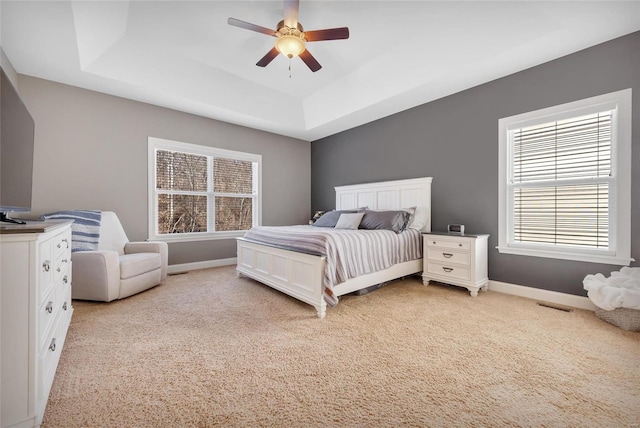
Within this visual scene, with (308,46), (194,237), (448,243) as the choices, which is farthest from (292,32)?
(194,237)

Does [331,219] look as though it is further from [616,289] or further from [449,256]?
[616,289]

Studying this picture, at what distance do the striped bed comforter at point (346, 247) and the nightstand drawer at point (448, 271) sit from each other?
10.3 inches

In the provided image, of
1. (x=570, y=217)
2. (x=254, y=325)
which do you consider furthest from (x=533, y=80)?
(x=254, y=325)

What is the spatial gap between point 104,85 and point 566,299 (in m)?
5.94

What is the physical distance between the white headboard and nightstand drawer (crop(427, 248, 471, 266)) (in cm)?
57

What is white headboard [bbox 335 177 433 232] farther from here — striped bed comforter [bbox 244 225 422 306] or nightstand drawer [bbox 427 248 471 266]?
striped bed comforter [bbox 244 225 422 306]

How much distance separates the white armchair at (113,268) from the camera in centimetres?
268

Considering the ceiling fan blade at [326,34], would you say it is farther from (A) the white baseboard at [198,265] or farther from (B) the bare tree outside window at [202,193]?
(A) the white baseboard at [198,265]

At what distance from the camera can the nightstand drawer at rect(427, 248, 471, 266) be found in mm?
3068

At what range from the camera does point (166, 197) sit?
418 cm

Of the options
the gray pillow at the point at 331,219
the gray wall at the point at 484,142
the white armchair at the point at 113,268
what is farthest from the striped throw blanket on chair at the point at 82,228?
the gray wall at the point at 484,142

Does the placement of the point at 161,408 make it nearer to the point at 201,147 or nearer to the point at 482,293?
the point at 482,293

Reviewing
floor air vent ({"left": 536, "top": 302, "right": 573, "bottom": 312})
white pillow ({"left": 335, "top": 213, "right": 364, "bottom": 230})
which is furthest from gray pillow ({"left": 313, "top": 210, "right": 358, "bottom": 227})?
floor air vent ({"left": 536, "top": 302, "right": 573, "bottom": 312})

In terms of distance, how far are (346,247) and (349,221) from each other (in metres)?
1.16
